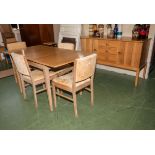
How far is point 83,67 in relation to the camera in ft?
6.69

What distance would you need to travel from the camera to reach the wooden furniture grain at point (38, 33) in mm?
4863

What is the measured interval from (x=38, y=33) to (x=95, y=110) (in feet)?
11.8

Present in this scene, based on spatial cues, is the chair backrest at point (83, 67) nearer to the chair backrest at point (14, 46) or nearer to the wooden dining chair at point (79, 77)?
the wooden dining chair at point (79, 77)

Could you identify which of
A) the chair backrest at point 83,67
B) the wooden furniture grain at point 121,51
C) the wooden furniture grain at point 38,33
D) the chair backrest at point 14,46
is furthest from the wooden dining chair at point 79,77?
the wooden furniture grain at point 38,33

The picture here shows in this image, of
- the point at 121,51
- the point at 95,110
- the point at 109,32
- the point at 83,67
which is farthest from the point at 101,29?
the point at 95,110

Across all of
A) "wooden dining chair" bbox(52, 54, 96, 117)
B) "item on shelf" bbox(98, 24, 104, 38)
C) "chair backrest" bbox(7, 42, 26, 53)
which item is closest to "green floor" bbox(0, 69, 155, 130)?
"wooden dining chair" bbox(52, 54, 96, 117)

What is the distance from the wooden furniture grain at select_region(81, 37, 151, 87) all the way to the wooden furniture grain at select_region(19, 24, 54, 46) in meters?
1.71

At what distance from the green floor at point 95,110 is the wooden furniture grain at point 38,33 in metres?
2.33

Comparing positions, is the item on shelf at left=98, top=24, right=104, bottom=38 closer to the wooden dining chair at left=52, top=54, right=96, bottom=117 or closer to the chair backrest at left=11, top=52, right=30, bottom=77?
the wooden dining chair at left=52, top=54, right=96, bottom=117

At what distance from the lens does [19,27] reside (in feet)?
18.8

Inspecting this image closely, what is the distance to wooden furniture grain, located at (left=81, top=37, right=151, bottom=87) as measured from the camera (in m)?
2.95

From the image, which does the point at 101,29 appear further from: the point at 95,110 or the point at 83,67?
the point at 95,110
